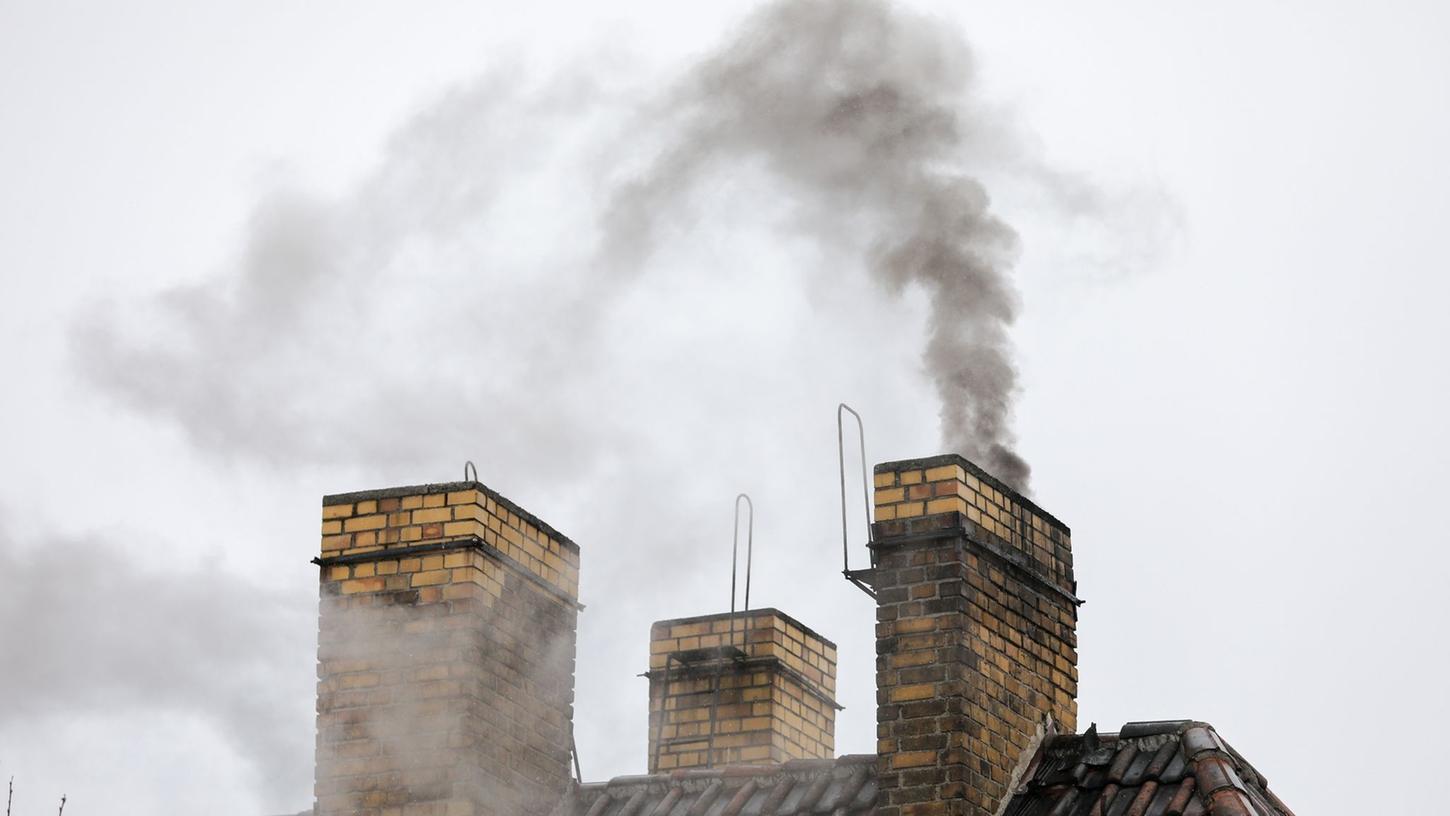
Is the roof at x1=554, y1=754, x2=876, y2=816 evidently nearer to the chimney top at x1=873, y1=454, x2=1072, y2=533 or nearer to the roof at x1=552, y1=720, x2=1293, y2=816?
the roof at x1=552, y1=720, x2=1293, y2=816

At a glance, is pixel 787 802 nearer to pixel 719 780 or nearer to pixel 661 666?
pixel 719 780

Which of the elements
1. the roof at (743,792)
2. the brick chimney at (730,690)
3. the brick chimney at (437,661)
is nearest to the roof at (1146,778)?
the roof at (743,792)

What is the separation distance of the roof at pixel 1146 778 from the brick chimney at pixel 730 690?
326cm

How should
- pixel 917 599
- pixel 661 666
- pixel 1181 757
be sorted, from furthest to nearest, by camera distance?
1. pixel 661 666
2. pixel 917 599
3. pixel 1181 757

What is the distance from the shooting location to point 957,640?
387 inches

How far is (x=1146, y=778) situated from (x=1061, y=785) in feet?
1.65

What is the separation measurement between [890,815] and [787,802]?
29.6 inches

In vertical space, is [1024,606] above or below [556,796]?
above

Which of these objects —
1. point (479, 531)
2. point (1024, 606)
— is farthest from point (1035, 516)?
point (479, 531)

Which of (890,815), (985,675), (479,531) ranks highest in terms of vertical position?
(479,531)

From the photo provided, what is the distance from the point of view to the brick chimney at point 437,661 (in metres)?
10.7

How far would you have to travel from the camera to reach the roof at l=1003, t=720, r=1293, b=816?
8.99m

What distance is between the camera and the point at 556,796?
1121 centimetres

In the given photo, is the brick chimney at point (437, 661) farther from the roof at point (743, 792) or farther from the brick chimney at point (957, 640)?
the brick chimney at point (957, 640)
